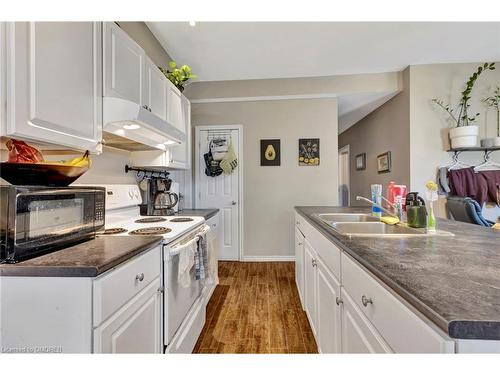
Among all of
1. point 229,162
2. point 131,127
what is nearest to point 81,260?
point 131,127

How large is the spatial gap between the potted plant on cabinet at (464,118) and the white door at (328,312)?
8.87 feet

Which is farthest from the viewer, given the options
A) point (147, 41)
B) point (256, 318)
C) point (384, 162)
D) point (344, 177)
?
point (344, 177)

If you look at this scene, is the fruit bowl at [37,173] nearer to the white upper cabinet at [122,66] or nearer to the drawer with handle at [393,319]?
the white upper cabinet at [122,66]

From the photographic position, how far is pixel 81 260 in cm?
79

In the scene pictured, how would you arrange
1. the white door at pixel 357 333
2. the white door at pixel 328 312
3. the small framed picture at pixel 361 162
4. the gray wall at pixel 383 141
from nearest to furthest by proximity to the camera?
the white door at pixel 357 333 < the white door at pixel 328 312 < the gray wall at pixel 383 141 < the small framed picture at pixel 361 162

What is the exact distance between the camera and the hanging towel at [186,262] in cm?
133

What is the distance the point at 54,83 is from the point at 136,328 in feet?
3.60

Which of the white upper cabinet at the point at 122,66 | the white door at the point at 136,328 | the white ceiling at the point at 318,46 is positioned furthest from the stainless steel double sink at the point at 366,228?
the white ceiling at the point at 318,46

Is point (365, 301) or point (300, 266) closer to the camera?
point (365, 301)

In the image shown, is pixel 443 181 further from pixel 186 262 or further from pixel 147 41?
pixel 147 41

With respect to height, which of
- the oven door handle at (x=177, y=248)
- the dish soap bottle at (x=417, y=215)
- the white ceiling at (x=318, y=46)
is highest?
the white ceiling at (x=318, y=46)

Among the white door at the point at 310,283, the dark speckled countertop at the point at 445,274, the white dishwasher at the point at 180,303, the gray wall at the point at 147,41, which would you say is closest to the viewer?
the dark speckled countertop at the point at 445,274

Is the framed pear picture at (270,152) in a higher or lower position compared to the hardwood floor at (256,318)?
higher

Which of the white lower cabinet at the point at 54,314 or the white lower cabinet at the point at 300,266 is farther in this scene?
the white lower cabinet at the point at 300,266
